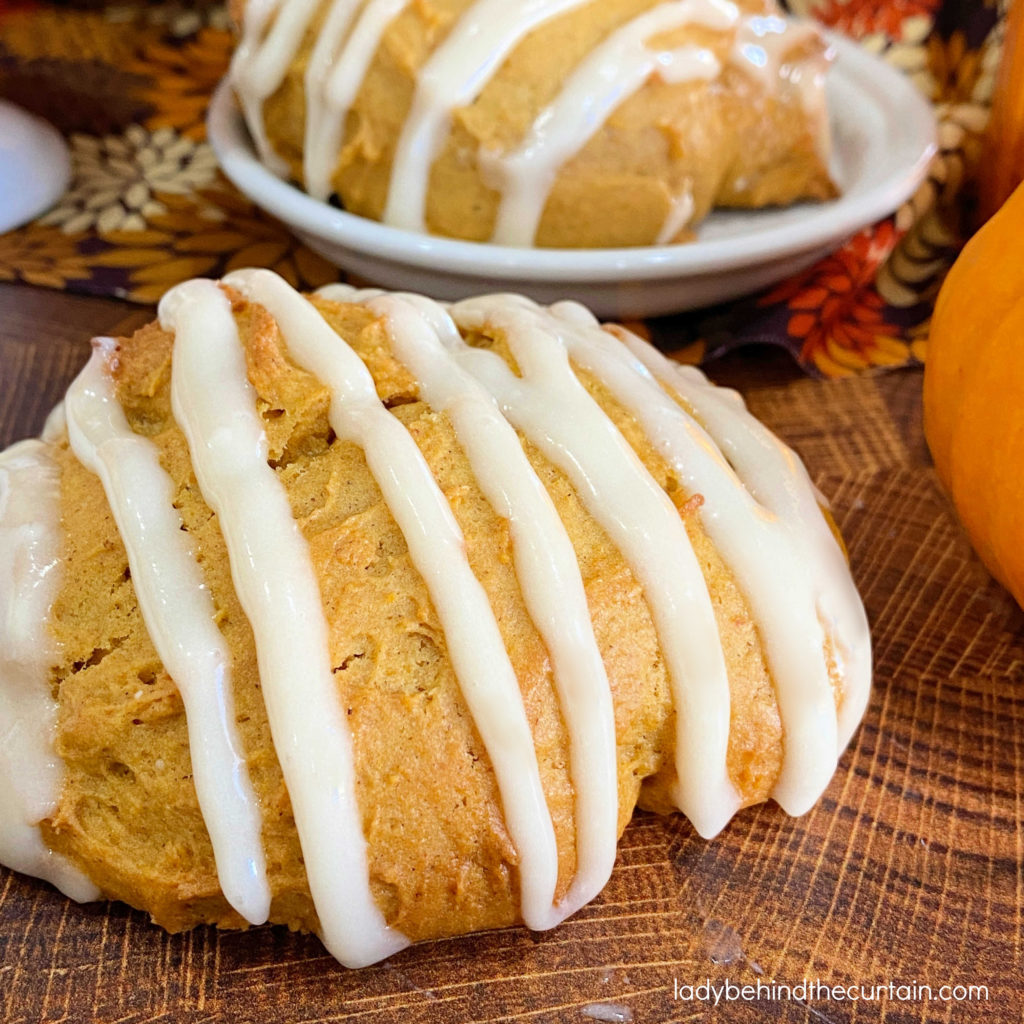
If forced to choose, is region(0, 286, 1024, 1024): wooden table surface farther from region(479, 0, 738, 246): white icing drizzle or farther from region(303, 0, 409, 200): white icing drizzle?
region(303, 0, 409, 200): white icing drizzle

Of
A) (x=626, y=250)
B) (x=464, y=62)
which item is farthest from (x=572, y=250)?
(x=464, y=62)

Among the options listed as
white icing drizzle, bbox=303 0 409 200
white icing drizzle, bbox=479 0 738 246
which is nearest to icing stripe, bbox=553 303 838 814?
white icing drizzle, bbox=479 0 738 246

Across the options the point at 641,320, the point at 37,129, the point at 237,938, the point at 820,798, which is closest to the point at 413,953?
the point at 237,938

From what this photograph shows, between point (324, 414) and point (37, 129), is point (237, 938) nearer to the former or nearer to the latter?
point (324, 414)

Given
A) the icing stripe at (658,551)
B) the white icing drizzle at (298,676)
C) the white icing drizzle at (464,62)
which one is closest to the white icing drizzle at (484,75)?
the white icing drizzle at (464,62)

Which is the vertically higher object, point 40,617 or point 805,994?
point 40,617

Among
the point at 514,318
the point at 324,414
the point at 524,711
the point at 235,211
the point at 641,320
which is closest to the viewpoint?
the point at 524,711
